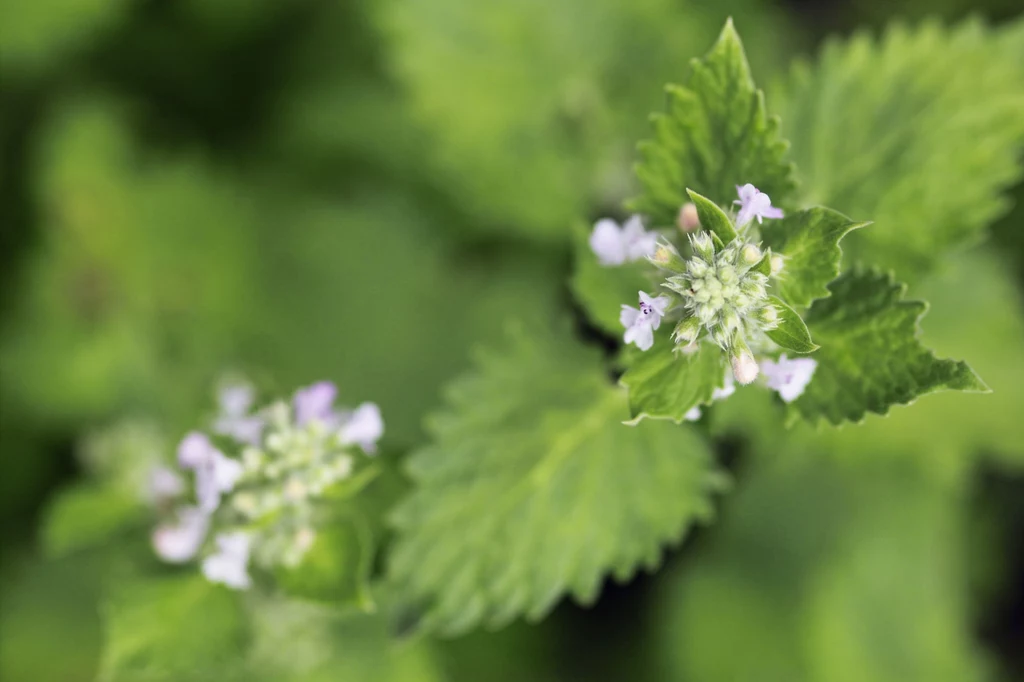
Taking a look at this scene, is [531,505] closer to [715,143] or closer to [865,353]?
[865,353]

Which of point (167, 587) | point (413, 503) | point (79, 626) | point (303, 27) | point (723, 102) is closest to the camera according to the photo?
point (723, 102)

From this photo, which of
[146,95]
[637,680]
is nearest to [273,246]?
[146,95]

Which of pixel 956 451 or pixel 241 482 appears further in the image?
pixel 956 451

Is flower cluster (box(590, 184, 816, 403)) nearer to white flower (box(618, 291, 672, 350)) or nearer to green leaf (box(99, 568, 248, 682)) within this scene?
white flower (box(618, 291, 672, 350))

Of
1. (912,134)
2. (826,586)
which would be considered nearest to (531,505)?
(912,134)

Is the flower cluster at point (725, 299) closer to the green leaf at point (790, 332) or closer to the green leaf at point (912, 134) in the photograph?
the green leaf at point (790, 332)

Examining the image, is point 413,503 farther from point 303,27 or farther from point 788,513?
point 303,27
